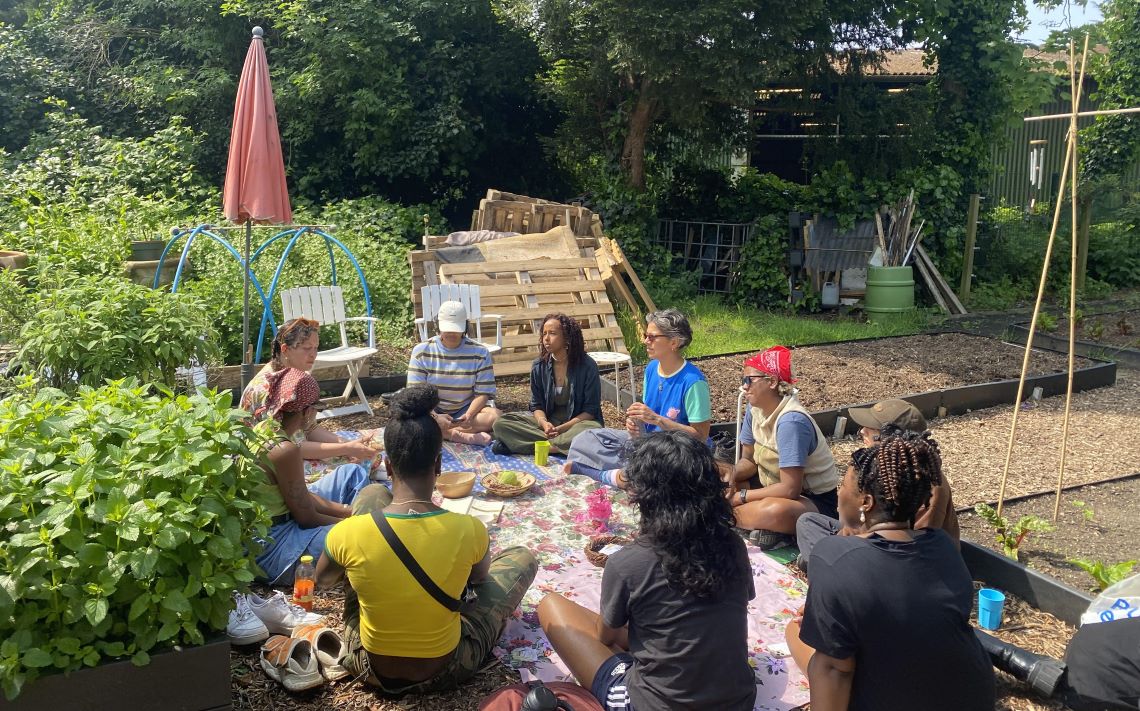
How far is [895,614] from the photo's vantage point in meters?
2.67

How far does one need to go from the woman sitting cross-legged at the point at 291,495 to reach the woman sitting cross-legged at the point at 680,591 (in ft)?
5.33

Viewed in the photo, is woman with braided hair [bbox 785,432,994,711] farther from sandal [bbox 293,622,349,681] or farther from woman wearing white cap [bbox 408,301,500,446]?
woman wearing white cap [bbox 408,301,500,446]

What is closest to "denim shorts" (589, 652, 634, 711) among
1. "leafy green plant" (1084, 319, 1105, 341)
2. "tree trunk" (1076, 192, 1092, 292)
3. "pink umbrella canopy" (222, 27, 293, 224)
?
"pink umbrella canopy" (222, 27, 293, 224)

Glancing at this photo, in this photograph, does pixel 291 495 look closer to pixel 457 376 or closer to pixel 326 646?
pixel 326 646

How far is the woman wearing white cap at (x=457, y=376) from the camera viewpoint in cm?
625

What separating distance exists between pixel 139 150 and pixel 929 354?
11.4m

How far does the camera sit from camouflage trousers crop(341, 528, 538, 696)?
3.34 m

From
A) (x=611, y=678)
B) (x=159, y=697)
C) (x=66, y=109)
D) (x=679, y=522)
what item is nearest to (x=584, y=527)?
(x=611, y=678)

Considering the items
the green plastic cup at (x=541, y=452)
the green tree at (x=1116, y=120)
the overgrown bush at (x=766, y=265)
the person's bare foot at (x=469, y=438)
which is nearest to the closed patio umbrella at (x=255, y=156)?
the person's bare foot at (x=469, y=438)

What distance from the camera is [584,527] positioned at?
4984 mm

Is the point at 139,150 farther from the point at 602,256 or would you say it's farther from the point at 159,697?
the point at 159,697

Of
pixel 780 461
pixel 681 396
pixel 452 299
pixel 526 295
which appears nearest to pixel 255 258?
pixel 452 299

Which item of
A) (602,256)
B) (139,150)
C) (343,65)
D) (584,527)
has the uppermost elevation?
(343,65)

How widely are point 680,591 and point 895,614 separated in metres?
0.66
